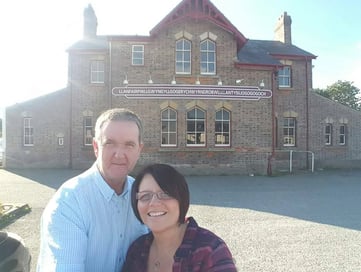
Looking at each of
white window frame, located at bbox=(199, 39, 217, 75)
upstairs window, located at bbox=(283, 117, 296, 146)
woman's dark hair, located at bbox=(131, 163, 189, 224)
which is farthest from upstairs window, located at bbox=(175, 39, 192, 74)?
woman's dark hair, located at bbox=(131, 163, 189, 224)

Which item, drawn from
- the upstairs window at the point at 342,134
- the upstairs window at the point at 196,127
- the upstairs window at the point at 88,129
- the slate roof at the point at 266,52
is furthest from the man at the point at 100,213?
the upstairs window at the point at 342,134

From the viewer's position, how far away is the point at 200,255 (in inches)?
74.2

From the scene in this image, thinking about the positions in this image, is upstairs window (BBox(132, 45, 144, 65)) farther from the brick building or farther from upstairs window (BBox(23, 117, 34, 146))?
upstairs window (BBox(23, 117, 34, 146))

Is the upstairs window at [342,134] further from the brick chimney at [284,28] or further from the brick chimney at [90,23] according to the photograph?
the brick chimney at [90,23]

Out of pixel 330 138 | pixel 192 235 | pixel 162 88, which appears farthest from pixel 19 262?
pixel 330 138

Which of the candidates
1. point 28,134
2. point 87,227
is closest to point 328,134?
point 28,134

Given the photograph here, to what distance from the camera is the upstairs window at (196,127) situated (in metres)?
17.7

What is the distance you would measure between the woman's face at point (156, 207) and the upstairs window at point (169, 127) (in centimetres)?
1555

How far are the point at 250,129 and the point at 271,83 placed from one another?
2.70 metres

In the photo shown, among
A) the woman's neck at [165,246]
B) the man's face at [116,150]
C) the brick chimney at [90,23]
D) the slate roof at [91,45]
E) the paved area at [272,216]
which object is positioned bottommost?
the paved area at [272,216]

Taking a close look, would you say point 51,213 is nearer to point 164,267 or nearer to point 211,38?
point 164,267

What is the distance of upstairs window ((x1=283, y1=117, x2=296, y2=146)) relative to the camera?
69.8 ft

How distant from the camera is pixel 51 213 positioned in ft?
6.34

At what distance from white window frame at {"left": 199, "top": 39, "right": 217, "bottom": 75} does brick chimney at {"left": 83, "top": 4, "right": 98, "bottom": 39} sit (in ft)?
24.3
